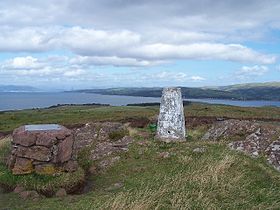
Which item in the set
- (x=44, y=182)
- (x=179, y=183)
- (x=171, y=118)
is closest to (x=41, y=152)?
(x=44, y=182)

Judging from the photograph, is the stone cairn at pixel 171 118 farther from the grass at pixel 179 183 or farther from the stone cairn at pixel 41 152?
the stone cairn at pixel 41 152

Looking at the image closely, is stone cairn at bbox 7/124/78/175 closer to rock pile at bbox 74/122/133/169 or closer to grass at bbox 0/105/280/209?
grass at bbox 0/105/280/209

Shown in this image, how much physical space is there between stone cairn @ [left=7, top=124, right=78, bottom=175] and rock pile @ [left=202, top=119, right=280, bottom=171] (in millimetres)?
7964

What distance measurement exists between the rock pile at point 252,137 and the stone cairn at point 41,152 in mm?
7964

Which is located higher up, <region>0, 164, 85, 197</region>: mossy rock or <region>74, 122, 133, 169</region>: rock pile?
<region>74, 122, 133, 169</region>: rock pile

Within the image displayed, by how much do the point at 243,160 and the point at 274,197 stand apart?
12.4ft

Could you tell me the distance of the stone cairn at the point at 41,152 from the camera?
51.4 feet

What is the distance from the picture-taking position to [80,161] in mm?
18047

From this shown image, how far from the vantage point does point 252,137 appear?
19.4 meters

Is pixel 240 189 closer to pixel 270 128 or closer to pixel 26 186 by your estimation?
pixel 26 186

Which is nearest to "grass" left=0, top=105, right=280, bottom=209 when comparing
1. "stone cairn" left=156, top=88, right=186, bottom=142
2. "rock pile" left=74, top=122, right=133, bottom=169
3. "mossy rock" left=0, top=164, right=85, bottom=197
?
"rock pile" left=74, top=122, right=133, bottom=169

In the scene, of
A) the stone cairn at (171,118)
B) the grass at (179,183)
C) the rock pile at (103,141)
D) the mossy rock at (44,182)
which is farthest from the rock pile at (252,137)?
the mossy rock at (44,182)

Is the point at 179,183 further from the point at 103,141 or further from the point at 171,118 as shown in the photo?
the point at 103,141

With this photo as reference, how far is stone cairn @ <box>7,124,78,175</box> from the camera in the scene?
51.4 feet
